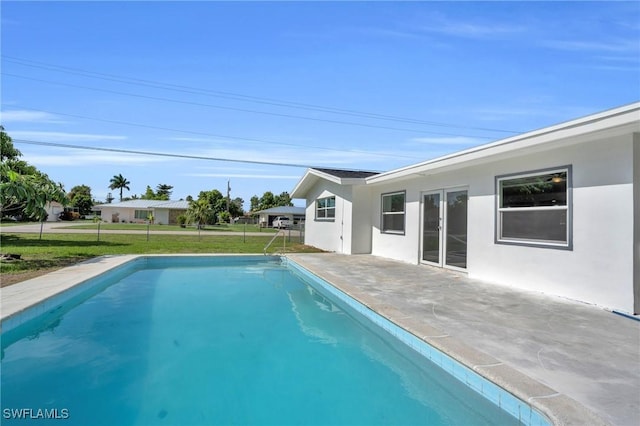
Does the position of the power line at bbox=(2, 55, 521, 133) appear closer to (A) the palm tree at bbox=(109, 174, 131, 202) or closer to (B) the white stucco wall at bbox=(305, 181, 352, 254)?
(B) the white stucco wall at bbox=(305, 181, 352, 254)

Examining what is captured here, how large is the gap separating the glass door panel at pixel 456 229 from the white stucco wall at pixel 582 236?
0.49m

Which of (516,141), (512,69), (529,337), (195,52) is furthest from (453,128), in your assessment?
(529,337)

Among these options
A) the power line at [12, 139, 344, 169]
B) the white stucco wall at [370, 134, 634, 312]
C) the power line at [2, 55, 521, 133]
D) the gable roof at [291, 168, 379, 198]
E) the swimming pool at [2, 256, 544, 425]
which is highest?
the power line at [2, 55, 521, 133]

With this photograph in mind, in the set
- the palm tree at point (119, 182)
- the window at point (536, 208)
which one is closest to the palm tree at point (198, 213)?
the window at point (536, 208)

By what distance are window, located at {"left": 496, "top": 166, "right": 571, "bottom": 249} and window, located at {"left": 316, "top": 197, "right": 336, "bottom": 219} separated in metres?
7.65

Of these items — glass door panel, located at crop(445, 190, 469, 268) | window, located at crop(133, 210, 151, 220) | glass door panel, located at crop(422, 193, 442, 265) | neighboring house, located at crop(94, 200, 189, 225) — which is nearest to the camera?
glass door panel, located at crop(445, 190, 469, 268)

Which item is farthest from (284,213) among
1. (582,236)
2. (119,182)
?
(119,182)

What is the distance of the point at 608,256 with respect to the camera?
5031mm

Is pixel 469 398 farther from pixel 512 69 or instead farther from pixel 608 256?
pixel 512 69

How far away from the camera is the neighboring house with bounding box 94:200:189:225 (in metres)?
41.7

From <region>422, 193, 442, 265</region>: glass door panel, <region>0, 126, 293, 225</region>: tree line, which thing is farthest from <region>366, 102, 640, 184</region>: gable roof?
<region>0, 126, 293, 225</region>: tree line

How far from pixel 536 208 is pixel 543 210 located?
140mm

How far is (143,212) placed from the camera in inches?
1700

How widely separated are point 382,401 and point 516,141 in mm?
4784
